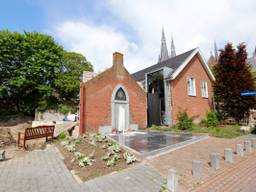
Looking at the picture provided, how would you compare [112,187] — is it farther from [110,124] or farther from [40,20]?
[40,20]

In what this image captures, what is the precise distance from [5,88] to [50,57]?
20.5 ft

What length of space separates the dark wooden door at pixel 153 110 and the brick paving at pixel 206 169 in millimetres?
7731

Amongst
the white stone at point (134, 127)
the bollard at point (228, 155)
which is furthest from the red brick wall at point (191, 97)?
the bollard at point (228, 155)

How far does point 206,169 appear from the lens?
16.6ft

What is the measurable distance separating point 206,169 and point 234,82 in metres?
11.6

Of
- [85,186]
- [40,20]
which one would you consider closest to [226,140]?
[85,186]

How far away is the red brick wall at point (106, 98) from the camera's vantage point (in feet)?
36.8

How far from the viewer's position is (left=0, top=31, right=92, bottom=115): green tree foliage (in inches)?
750

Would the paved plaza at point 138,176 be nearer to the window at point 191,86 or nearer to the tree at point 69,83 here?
the window at point 191,86

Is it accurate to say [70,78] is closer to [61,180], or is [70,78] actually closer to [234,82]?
[234,82]

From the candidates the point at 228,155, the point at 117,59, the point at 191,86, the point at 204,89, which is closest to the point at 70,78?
the point at 117,59

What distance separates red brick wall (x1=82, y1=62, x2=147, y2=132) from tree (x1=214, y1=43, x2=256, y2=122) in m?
7.19

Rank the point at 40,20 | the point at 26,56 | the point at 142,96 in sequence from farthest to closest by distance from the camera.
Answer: the point at 26,56
the point at 142,96
the point at 40,20

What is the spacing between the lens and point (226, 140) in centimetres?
908
